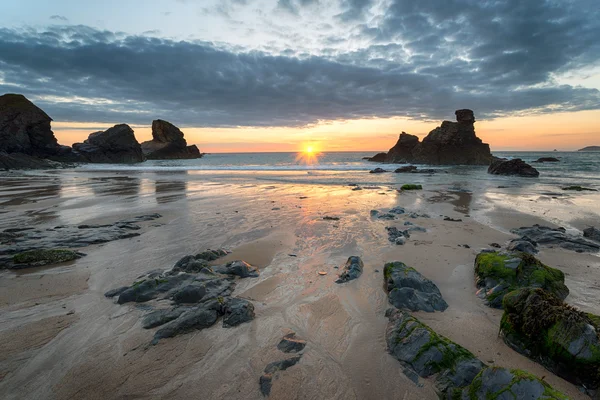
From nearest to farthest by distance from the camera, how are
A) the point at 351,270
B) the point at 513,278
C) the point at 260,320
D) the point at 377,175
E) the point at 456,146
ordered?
the point at 260,320, the point at 513,278, the point at 351,270, the point at 377,175, the point at 456,146

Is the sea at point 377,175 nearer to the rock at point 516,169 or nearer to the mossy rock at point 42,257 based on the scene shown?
the rock at point 516,169

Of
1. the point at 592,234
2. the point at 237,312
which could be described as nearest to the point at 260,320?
the point at 237,312

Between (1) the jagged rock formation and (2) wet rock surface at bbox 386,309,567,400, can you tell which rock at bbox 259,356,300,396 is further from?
(1) the jagged rock formation

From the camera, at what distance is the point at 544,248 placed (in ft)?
21.6

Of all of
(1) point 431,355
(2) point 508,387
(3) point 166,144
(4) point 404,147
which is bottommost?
(1) point 431,355

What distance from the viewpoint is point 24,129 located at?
50.6 meters

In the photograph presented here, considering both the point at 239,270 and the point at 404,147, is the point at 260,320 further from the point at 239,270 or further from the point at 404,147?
the point at 404,147

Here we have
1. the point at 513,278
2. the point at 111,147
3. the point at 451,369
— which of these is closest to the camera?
the point at 451,369

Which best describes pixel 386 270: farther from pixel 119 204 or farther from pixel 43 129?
pixel 43 129

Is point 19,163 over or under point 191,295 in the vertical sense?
over

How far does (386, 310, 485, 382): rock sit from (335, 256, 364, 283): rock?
166 cm

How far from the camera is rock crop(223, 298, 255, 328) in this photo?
149 inches

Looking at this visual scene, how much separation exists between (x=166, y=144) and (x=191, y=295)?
300ft

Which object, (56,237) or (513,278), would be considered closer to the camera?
(513,278)
